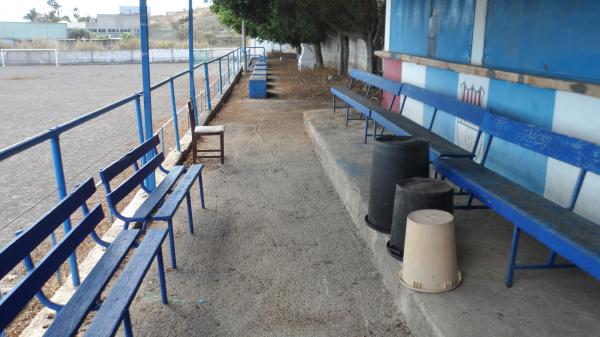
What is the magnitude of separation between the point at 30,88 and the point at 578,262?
25.1 m

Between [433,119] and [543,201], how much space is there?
278 centimetres

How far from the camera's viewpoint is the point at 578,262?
2.70 meters

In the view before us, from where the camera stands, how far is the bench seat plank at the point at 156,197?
4.02m

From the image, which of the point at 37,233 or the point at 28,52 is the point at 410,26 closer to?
the point at 37,233

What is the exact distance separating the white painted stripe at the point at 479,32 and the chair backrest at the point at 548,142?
1356 millimetres

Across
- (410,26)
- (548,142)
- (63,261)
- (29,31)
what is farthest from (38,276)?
(29,31)

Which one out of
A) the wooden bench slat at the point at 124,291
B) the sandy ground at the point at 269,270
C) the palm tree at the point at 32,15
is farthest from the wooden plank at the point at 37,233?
the palm tree at the point at 32,15

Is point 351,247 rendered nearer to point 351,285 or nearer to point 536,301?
point 351,285

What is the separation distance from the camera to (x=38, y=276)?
2518 millimetres

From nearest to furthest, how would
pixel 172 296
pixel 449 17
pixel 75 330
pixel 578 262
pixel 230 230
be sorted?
pixel 75 330 → pixel 578 262 → pixel 172 296 → pixel 230 230 → pixel 449 17

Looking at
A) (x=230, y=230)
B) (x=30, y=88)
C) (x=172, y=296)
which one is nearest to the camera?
(x=172, y=296)

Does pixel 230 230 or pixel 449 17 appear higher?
pixel 449 17

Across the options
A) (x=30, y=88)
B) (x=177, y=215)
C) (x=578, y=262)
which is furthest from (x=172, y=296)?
(x=30, y=88)

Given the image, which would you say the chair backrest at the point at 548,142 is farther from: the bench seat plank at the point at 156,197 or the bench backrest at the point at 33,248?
the bench backrest at the point at 33,248
